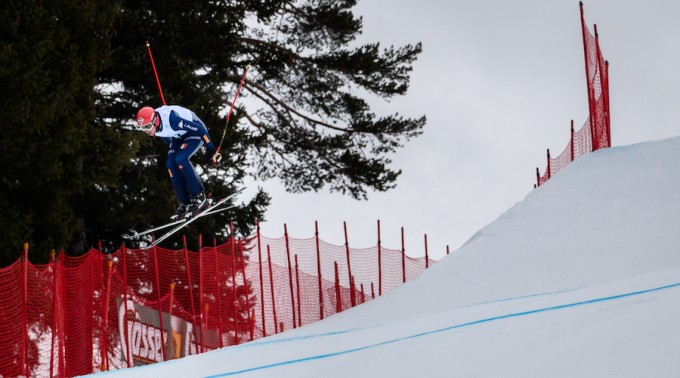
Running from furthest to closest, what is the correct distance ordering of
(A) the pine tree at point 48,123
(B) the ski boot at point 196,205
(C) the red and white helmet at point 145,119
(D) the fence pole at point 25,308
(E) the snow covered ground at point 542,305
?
(A) the pine tree at point 48,123
(D) the fence pole at point 25,308
(B) the ski boot at point 196,205
(C) the red and white helmet at point 145,119
(E) the snow covered ground at point 542,305

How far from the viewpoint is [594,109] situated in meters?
14.1

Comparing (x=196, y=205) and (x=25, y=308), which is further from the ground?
(x=196, y=205)

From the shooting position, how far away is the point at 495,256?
1214cm

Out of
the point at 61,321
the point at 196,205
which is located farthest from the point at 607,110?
the point at 61,321

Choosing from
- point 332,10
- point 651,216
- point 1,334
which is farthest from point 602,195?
point 332,10

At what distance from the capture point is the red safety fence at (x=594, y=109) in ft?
45.7

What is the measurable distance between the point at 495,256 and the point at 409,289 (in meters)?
1.04

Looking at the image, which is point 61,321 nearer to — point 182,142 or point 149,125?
point 182,142

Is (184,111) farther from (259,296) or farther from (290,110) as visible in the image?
(290,110)

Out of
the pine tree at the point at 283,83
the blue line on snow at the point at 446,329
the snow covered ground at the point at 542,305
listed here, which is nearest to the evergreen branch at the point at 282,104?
the pine tree at the point at 283,83

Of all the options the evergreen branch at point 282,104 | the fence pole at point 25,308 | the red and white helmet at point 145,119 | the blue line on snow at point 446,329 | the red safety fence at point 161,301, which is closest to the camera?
the blue line on snow at point 446,329

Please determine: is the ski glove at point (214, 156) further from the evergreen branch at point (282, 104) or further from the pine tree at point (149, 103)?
the evergreen branch at point (282, 104)

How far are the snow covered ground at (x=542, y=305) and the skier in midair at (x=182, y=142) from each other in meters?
1.74

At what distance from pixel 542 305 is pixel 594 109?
20.6ft
